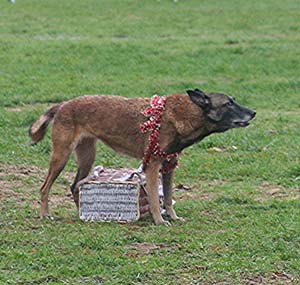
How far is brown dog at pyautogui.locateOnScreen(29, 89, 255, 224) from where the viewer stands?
26.4ft

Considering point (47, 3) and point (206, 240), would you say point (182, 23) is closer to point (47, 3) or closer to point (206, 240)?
point (47, 3)

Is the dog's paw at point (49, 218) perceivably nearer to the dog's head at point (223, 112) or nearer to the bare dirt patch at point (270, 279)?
the dog's head at point (223, 112)

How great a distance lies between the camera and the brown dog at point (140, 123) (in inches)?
317

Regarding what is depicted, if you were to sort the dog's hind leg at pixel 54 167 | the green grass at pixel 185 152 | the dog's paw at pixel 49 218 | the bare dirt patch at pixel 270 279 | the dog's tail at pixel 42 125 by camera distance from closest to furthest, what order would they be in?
the bare dirt patch at pixel 270 279 → the green grass at pixel 185 152 → the dog's paw at pixel 49 218 → the dog's hind leg at pixel 54 167 → the dog's tail at pixel 42 125

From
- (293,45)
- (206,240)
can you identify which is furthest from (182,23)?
(206,240)

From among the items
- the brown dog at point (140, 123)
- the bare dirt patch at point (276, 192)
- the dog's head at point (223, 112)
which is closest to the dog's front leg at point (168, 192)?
the brown dog at point (140, 123)

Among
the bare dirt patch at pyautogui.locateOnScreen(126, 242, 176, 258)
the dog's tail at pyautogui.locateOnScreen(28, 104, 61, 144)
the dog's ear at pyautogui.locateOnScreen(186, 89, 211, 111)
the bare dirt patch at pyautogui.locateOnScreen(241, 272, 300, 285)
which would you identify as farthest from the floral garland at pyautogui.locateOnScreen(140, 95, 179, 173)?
the bare dirt patch at pyautogui.locateOnScreen(241, 272, 300, 285)

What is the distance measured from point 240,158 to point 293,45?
8226 millimetres

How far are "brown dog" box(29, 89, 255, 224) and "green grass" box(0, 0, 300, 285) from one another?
1.40 feet

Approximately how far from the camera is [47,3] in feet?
81.0

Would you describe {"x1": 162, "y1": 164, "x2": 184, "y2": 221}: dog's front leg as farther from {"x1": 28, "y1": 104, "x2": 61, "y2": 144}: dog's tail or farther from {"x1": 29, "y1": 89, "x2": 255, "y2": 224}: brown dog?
{"x1": 28, "y1": 104, "x2": 61, "y2": 144}: dog's tail

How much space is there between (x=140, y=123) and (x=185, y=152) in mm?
3108

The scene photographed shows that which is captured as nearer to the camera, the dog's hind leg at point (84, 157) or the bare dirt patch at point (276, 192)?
the dog's hind leg at point (84, 157)

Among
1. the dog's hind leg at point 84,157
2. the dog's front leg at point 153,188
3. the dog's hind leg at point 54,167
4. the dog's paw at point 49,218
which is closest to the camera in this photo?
the dog's front leg at point 153,188
